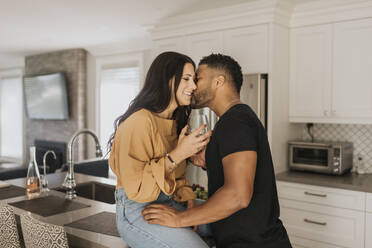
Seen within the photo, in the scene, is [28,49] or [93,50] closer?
[93,50]

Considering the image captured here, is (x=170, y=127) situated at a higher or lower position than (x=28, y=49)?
lower

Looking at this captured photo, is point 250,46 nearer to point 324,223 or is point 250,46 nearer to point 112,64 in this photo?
point 324,223

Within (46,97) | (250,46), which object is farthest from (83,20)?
(46,97)

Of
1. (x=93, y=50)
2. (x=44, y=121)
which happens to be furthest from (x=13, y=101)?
(x=93, y=50)

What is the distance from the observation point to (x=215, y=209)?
132cm

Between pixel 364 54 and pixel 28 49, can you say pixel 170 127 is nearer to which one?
pixel 364 54

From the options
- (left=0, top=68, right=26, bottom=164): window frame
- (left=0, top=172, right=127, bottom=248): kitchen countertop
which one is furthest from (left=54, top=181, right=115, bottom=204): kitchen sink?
(left=0, top=68, right=26, bottom=164): window frame

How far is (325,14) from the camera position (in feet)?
10.6

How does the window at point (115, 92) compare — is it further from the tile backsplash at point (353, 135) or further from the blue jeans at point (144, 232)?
the blue jeans at point (144, 232)

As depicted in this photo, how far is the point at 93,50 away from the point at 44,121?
2.00 metres

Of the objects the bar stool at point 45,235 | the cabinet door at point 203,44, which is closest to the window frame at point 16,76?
the cabinet door at point 203,44

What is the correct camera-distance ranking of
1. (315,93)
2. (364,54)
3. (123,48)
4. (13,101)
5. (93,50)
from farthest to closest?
1. (13,101)
2. (93,50)
3. (123,48)
4. (315,93)
5. (364,54)

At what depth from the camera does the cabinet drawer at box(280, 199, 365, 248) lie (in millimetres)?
2893

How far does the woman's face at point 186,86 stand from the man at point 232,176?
0.13 meters
